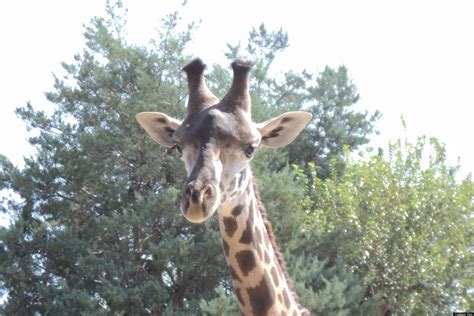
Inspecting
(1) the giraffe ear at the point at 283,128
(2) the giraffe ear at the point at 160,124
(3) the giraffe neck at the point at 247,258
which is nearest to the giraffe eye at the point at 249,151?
(3) the giraffe neck at the point at 247,258

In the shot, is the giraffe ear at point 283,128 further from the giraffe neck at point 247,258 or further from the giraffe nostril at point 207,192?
the giraffe nostril at point 207,192

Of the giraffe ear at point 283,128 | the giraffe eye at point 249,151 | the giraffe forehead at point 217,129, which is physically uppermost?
the giraffe ear at point 283,128

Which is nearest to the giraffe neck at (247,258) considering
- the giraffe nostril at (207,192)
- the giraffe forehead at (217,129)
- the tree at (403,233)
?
the giraffe forehead at (217,129)

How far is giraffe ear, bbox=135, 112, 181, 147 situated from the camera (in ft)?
18.0

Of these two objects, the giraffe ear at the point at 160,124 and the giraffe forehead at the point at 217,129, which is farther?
the giraffe ear at the point at 160,124

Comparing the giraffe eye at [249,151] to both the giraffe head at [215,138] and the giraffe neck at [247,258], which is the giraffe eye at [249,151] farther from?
the giraffe neck at [247,258]

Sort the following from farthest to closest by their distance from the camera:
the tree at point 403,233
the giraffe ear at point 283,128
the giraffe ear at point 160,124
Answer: the tree at point 403,233 → the giraffe ear at point 160,124 → the giraffe ear at point 283,128

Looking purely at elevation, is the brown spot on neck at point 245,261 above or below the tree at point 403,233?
below

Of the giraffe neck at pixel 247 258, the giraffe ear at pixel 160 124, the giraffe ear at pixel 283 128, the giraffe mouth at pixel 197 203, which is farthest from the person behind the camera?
the giraffe ear at pixel 160 124

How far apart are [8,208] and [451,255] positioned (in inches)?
367

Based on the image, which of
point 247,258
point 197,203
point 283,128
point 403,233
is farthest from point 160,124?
point 403,233

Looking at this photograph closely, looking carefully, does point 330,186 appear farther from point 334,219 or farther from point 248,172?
point 248,172

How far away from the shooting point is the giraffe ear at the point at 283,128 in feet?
17.3

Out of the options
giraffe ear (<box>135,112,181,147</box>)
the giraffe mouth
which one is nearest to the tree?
giraffe ear (<box>135,112,181,147</box>)
